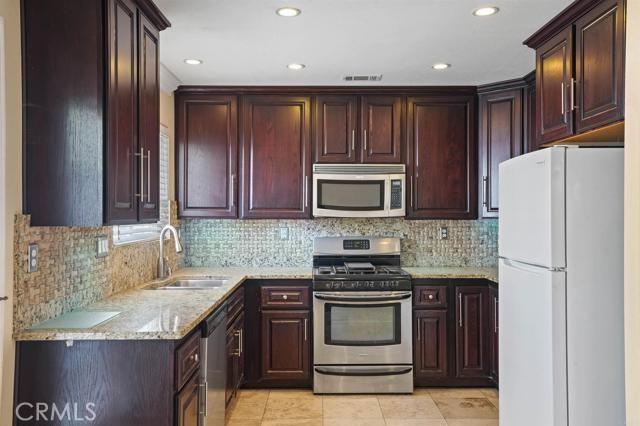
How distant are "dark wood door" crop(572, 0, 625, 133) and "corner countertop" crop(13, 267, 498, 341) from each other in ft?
5.34

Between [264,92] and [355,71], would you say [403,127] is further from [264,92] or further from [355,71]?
[264,92]

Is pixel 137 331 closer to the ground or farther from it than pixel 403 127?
closer to the ground

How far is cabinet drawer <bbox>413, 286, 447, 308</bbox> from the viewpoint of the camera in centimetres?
393

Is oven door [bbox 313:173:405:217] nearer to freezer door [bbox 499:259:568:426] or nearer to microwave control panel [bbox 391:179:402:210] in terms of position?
microwave control panel [bbox 391:179:402:210]

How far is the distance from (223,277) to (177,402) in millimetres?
1712

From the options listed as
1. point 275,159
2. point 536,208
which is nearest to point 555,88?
point 536,208

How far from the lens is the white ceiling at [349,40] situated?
Result: 2.63 meters

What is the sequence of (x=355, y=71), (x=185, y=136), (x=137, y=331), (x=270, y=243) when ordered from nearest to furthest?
(x=137, y=331)
(x=355, y=71)
(x=185, y=136)
(x=270, y=243)

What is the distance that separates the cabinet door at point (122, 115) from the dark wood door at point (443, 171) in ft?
7.97

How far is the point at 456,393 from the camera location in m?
3.87

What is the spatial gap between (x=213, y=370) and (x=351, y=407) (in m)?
1.32
